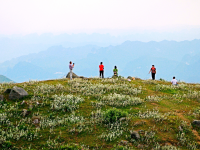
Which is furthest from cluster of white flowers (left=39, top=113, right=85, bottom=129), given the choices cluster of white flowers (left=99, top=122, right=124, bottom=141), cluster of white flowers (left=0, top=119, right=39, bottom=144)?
cluster of white flowers (left=99, top=122, right=124, bottom=141)

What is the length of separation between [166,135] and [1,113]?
12426 mm

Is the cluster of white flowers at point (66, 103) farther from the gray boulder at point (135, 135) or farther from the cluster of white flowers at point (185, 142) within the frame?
the cluster of white flowers at point (185, 142)

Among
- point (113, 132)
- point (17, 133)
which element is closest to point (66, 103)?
point (17, 133)

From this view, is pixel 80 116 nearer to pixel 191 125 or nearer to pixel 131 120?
pixel 131 120

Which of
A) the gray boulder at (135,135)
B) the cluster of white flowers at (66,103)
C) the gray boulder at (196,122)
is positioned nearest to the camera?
the gray boulder at (135,135)

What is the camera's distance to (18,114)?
14781mm

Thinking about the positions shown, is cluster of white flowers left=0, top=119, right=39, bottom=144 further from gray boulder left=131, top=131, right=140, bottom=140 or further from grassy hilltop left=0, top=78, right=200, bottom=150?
gray boulder left=131, top=131, right=140, bottom=140

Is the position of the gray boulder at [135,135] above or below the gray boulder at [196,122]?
below

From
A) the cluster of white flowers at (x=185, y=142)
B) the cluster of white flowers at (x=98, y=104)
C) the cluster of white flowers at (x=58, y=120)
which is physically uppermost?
the cluster of white flowers at (x=98, y=104)

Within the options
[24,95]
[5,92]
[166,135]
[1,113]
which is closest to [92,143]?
[166,135]

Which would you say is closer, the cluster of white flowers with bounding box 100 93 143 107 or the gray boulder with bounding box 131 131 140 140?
the gray boulder with bounding box 131 131 140 140

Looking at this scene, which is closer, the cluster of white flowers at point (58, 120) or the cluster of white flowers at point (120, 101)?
the cluster of white flowers at point (58, 120)

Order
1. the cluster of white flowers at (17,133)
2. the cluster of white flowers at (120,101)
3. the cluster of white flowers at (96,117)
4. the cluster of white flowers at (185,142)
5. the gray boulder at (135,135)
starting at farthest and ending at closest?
the cluster of white flowers at (120,101), the cluster of white flowers at (96,117), the gray boulder at (135,135), the cluster of white flowers at (17,133), the cluster of white flowers at (185,142)

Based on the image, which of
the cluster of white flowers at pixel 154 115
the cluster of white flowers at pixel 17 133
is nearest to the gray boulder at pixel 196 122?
the cluster of white flowers at pixel 154 115
